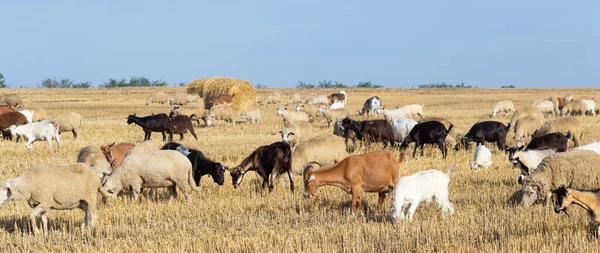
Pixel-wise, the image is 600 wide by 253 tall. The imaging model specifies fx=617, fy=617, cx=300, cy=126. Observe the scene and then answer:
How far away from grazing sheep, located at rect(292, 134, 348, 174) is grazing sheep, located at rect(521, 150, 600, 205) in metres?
5.21

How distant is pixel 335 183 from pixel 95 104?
41.3 metres

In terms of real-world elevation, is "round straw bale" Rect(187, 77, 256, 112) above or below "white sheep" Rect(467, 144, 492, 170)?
above

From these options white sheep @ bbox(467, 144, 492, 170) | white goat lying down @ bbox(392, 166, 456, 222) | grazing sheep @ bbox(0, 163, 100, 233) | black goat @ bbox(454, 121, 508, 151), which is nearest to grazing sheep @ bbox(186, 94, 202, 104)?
black goat @ bbox(454, 121, 508, 151)

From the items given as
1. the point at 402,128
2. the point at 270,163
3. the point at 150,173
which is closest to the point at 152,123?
the point at 402,128

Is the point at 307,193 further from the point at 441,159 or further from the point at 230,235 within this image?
the point at 441,159

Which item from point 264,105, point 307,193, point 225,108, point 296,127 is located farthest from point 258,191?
point 264,105

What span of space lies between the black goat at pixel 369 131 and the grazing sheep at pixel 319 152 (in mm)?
4646

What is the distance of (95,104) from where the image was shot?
158ft

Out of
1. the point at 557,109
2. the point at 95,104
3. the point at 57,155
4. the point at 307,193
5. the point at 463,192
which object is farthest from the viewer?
the point at 95,104

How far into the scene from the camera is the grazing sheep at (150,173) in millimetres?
11602

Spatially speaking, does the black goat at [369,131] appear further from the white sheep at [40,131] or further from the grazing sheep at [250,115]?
the grazing sheep at [250,115]

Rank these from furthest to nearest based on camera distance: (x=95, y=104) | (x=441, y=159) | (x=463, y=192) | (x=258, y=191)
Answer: (x=95, y=104) < (x=441, y=159) < (x=258, y=191) < (x=463, y=192)

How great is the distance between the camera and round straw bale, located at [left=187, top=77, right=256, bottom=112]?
4009 cm

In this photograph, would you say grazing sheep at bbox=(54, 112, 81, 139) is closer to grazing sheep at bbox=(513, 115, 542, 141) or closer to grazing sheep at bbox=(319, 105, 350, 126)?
grazing sheep at bbox=(319, 105, 350, 126)
